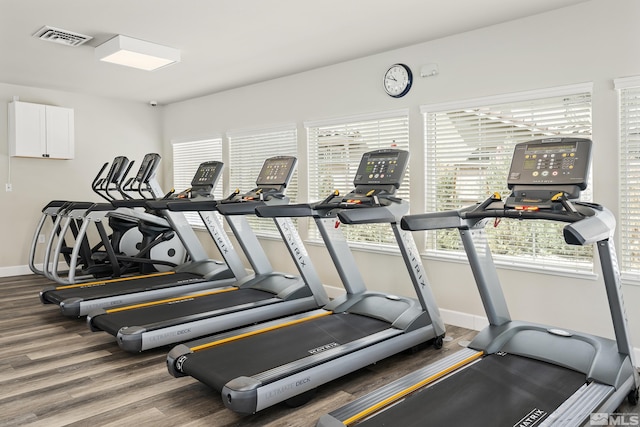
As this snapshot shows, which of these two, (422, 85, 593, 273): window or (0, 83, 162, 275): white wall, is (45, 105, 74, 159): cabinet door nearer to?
(0, 83, 162, 275): white wall

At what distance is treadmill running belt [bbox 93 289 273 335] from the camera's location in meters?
3.79

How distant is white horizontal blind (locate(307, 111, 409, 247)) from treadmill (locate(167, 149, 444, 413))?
2.93 ft

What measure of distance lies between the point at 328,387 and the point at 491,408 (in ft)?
3.49

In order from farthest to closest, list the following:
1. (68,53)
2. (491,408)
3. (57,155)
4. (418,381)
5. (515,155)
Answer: (57,155)
(68,53)
(515,155)
(418,381)
(491,408)

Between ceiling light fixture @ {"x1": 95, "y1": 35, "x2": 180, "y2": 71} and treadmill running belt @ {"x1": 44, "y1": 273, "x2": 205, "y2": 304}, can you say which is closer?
ceiling light fixture @ {"x1": 95, "y1": 35, "x2": 180, "y2": 71}

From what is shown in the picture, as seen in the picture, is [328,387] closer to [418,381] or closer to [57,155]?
[418,381]

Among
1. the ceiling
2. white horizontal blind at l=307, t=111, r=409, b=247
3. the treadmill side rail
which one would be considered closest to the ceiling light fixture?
the ceiling

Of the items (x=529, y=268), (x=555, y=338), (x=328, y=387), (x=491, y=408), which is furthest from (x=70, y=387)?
(x=529, y=268)

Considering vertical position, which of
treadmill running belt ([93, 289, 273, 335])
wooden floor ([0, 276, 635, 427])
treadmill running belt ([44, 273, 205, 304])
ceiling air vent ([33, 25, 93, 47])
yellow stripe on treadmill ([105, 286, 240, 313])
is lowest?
wooden floor ([0, 276, 635, 427])

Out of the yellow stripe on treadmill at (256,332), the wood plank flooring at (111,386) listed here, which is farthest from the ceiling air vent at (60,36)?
the yellow stripe on treadmill at (256,332)

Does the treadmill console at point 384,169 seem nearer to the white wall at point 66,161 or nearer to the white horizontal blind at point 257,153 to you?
the white horizontal blind at point 257,153

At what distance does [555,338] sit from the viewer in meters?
3.01

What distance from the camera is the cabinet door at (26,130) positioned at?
6.47m

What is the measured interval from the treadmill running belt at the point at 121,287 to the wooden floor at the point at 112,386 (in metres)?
0.38
